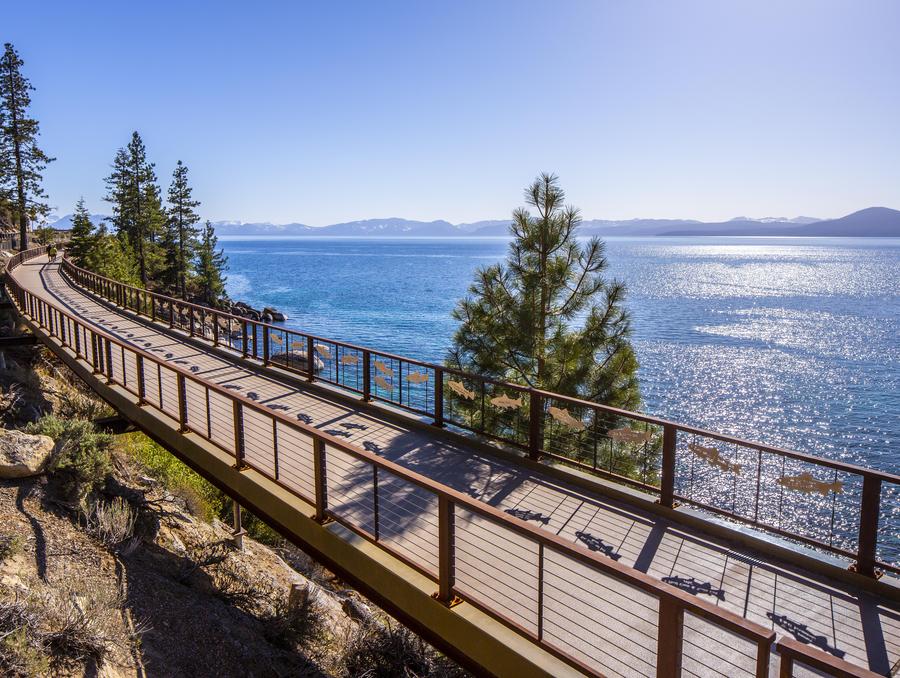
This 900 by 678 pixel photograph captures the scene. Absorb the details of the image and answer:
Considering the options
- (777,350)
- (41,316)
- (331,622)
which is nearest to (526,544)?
(331,622)

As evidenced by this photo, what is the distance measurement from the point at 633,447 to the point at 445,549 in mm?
8608

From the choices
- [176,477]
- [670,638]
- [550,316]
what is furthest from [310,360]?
[670,638]

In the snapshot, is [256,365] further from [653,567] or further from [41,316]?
[653,567]

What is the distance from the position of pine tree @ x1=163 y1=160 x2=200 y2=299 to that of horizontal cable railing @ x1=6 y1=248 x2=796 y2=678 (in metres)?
57.9

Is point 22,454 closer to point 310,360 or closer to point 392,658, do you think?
point 310,360

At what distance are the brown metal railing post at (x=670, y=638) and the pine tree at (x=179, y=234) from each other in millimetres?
63328

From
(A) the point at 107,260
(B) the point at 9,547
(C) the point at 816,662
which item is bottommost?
(B) the point at 9,547

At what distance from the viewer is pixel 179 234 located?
61656 mm

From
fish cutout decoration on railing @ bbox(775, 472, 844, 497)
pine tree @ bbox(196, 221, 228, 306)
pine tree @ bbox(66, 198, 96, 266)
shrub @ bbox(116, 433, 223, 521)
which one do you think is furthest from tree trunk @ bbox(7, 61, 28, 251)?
fish cutout decoration on railing @ bbox(775, 472, 844, 497)

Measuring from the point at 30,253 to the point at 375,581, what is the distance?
5462cm

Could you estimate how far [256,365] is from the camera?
14.3 m

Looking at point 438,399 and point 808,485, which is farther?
point 438,399

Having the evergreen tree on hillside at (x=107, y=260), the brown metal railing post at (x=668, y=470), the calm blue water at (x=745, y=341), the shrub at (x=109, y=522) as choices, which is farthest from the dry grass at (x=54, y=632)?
the evergreen tree on hillside at (x=107, y=260)

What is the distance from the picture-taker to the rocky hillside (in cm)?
583
